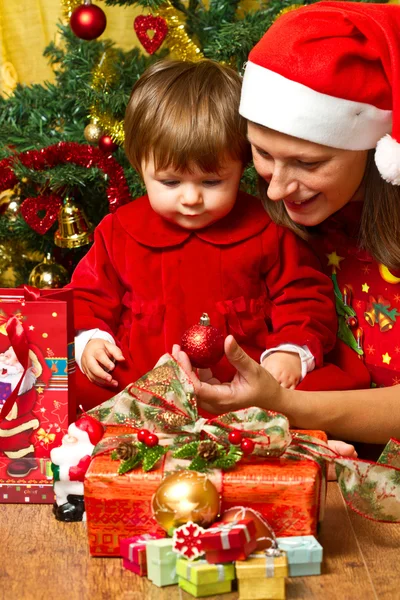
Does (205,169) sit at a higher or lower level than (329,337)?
higher

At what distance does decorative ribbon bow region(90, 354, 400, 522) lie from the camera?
3.77 feet

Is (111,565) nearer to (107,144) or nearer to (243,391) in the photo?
(243,391)

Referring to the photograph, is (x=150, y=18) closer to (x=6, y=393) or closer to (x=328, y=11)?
(x=328, y=11)

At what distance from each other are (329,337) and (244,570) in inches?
25.3

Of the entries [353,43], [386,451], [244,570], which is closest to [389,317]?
[386,451]

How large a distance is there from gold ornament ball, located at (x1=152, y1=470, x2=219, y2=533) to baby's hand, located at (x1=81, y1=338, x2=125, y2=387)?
0.46 meters

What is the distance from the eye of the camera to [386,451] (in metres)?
1.25

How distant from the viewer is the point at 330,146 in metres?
1.35

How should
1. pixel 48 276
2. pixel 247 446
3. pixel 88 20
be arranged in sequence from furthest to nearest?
pixel 48 276
pixel 88 20
pixel 247 446

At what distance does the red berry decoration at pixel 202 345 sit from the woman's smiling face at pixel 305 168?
27cm

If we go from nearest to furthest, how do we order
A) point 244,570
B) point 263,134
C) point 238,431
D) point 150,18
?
point 244,570
point 238,431
point 263,134
point 150,18

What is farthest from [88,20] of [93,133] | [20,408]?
[20,408]

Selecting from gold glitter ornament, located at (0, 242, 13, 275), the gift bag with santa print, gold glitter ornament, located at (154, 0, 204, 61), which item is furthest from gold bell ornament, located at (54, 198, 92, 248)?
the gift bag with santa print

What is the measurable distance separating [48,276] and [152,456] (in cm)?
96
